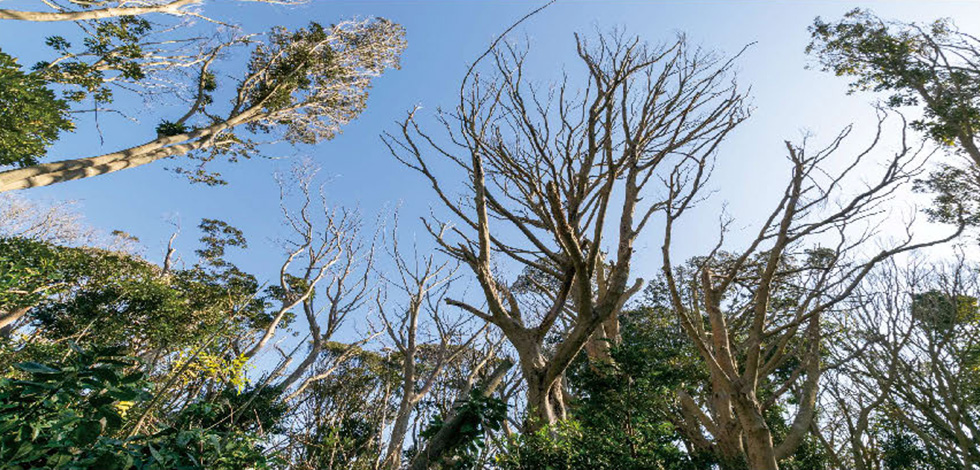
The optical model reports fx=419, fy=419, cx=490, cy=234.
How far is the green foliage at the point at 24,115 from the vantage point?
5.58 meters

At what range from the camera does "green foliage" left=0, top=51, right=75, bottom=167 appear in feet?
18.3

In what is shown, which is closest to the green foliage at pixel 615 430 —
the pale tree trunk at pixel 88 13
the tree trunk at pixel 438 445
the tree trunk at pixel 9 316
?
the tree trunk at pixel 438 445

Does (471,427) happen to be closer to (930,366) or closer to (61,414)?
(61,414)

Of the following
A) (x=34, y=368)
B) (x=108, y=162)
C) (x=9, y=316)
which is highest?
(x=108, y=162)

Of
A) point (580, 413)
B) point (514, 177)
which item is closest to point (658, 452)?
point (580, 413)

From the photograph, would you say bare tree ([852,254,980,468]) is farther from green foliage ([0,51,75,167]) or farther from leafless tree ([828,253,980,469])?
green foliage ([0,51,75,167])

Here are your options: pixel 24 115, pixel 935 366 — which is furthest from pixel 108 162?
pixel 935 366

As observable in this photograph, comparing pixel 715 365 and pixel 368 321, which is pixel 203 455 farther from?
pixel 368 321

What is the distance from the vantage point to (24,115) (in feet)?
19.4

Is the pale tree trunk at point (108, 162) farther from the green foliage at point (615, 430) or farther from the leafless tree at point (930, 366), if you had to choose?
the leafless tree at point (930, 366)

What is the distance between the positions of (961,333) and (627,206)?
7903 millimetres

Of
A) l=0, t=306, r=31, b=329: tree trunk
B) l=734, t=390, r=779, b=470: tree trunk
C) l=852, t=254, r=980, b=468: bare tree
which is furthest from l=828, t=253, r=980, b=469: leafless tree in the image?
l=0, t=306, r=31, b=329: tree trunk

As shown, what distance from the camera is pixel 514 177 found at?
14.3 ft

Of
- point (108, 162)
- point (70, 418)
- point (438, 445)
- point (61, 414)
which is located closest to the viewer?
point (70, 418)
